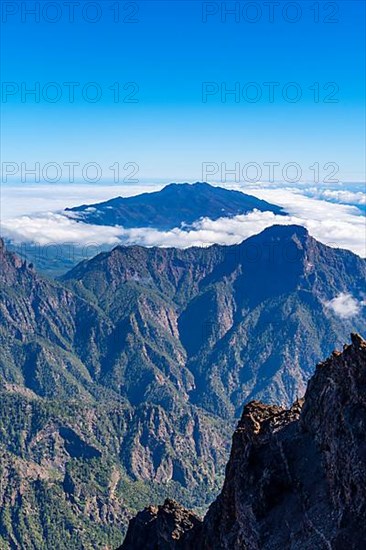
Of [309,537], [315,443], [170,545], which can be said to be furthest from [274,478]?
[170,545]

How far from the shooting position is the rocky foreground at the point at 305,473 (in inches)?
2411

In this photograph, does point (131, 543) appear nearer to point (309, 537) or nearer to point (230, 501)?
point (230, 501)

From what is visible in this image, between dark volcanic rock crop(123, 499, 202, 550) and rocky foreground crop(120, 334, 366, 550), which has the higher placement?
rocky foreground crop(120, 334, 366, 550)

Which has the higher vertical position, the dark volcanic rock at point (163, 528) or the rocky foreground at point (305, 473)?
the rocky foreground at point (305, 473)

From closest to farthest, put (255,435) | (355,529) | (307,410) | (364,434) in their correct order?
(355,529)
(364,434)
(307,410)
(255,435)

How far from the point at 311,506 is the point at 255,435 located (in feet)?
51.4

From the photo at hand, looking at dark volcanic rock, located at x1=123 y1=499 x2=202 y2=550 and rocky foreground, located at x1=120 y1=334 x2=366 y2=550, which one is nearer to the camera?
rocky foreground, located at x1=120 y1=334 x2=366 y2=550

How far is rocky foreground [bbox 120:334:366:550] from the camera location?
61.2 meters

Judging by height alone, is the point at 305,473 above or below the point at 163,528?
above

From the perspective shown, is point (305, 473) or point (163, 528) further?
point (163, 528)

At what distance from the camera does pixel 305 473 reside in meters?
70.9

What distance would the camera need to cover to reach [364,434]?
206ft

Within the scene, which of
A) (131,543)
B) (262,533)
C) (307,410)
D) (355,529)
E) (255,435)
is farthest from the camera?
(131,543)

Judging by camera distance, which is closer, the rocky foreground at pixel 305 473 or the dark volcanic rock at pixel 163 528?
the rocky foreground at pixel 305 473
